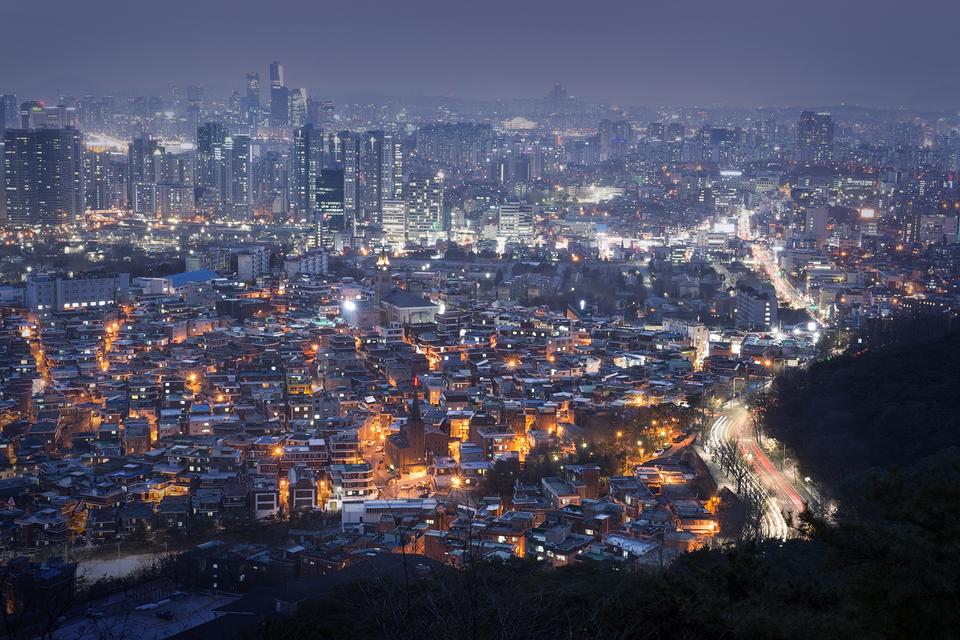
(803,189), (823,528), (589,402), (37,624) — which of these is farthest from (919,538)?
(803,189)

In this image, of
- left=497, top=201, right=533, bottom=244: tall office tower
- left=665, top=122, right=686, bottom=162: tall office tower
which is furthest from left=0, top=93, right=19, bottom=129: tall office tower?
left=665, top=122, right=686, bottom=162: tall office tower

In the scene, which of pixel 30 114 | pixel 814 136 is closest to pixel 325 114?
pixel 30 114

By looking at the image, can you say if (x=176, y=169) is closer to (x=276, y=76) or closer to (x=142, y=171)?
(x=142, y=171)

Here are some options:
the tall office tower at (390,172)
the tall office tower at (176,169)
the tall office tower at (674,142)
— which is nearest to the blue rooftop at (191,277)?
the tall office tower at (390,172)

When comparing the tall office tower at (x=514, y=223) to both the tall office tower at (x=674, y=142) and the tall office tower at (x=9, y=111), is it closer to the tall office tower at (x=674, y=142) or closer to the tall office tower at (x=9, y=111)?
the tall office tower at (x=674, y=142)

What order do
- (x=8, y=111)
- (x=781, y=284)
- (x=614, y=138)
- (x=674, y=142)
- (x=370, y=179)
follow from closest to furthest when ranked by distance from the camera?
(x=781, y=284), (x=370, y=179), (x=8, y=111), (x=674, y=142), (x=614, y=138)
